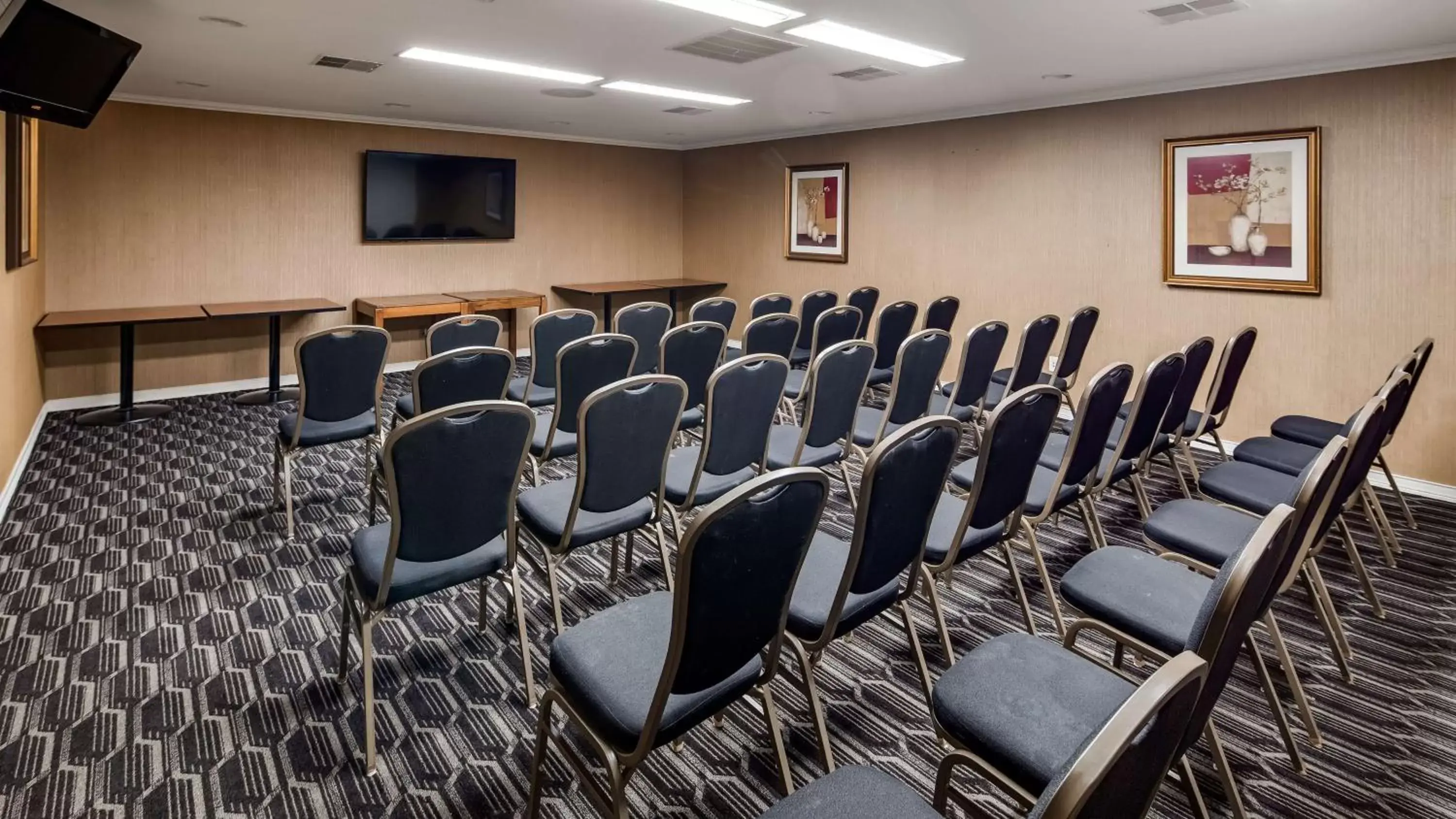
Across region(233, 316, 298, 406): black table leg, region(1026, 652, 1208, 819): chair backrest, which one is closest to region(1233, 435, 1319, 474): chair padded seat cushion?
region(1026, 652, 1208, 819): chair backrest

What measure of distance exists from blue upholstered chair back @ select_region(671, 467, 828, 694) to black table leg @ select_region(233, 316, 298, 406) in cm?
635

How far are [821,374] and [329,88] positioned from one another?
204 inches

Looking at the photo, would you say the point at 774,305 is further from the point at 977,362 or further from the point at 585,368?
the point at 585,368

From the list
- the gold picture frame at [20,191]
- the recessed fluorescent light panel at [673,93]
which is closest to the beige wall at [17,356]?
the gold picture frame at [20,191]

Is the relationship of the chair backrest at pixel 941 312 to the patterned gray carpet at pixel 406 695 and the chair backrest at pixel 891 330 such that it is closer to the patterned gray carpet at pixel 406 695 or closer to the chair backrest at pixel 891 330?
the chair backrest at pixel 891 330

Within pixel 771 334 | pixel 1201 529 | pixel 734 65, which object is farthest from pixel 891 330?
pixel 1201 529

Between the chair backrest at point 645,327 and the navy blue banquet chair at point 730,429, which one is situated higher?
the chair backrest at point 645,327

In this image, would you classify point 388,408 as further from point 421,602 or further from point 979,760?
point 979,760

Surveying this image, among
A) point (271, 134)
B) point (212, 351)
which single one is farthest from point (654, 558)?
point (271, 134)

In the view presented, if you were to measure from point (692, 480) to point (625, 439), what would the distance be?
1.70 feet

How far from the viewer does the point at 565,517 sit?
276cm

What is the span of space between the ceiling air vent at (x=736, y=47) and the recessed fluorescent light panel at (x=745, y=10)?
0.77ft

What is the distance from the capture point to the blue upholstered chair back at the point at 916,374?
395 cm

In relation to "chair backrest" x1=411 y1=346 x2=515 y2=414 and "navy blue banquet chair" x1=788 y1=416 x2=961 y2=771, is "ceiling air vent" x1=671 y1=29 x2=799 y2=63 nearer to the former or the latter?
"chair backrest" x1=411 y1=346 x2=515 y2=414
